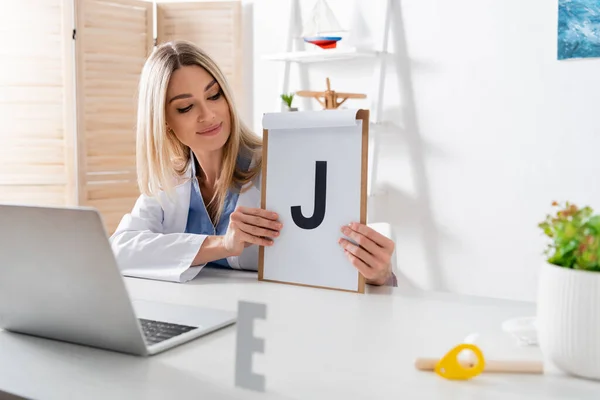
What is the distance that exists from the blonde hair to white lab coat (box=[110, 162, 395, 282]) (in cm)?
4

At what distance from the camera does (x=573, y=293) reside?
0.81 m

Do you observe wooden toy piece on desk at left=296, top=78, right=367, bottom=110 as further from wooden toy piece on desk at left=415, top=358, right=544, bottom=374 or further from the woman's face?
wooden toy piece on desk at left=415, top=358, right=544, bottom=374

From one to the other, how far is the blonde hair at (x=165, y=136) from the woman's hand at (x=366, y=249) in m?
0.55

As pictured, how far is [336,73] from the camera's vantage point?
3500 millimetres

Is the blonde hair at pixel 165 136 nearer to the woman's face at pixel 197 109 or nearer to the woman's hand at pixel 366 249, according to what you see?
the woman's face at pixel 197 109

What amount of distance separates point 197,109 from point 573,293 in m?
1.22

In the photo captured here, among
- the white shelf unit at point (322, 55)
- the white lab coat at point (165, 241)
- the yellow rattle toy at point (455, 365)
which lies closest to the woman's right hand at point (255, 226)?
the white lab coat at point (165, 241)

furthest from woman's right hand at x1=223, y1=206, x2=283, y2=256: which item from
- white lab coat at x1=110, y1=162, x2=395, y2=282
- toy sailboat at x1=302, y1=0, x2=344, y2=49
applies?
toy sailboat at x1=302, y1=0, x2=344, y2=49

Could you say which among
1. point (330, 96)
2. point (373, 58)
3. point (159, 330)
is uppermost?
point (373, 58)

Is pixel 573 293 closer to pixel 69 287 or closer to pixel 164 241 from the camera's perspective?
pixel 69 287

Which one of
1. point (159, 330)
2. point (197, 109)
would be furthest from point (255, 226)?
point (197, 109)

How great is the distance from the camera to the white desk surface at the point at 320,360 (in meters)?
0.83

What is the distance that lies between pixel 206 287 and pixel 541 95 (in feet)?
6.61

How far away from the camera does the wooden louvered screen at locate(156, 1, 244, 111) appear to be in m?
3.77
